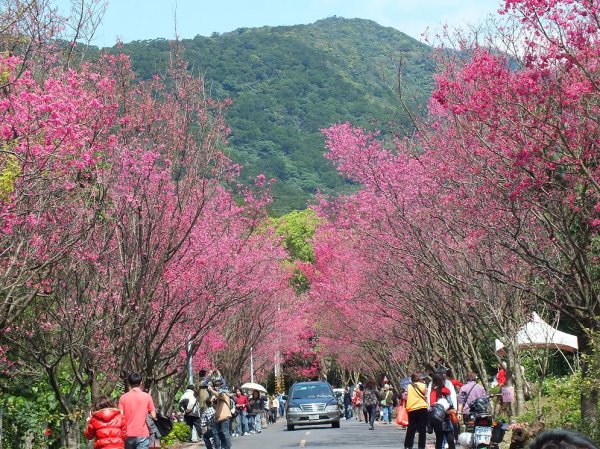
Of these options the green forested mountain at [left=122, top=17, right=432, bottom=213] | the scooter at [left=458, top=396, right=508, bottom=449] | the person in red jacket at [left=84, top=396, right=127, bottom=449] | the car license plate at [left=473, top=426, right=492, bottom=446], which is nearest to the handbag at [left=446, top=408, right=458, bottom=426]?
the scooter at [left=458, top=396, right=508, bottom=449]

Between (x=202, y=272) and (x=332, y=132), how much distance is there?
4.92 meters

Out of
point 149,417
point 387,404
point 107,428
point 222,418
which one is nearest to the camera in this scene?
point 107,428

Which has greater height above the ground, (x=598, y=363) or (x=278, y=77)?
(x=278, y=77)

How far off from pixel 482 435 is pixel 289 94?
147m

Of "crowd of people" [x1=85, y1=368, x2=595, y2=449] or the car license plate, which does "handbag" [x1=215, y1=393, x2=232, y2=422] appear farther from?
the car license plate

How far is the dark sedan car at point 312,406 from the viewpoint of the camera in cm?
3719

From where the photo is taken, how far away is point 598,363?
1470 centimetres

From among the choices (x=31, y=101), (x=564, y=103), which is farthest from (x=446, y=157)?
(x=31, y=101)

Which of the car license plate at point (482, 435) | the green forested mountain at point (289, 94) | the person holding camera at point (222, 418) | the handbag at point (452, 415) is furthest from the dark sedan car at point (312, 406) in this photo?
the green forested mountain at point (289, 94)

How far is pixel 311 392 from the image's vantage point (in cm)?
3816

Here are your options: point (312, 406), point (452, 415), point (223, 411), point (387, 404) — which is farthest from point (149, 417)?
point (387, 404)

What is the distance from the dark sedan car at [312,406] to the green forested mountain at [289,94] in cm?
7302

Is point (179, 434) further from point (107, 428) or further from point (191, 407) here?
point (107, 428)

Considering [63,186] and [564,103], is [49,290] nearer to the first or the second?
[63,186]
